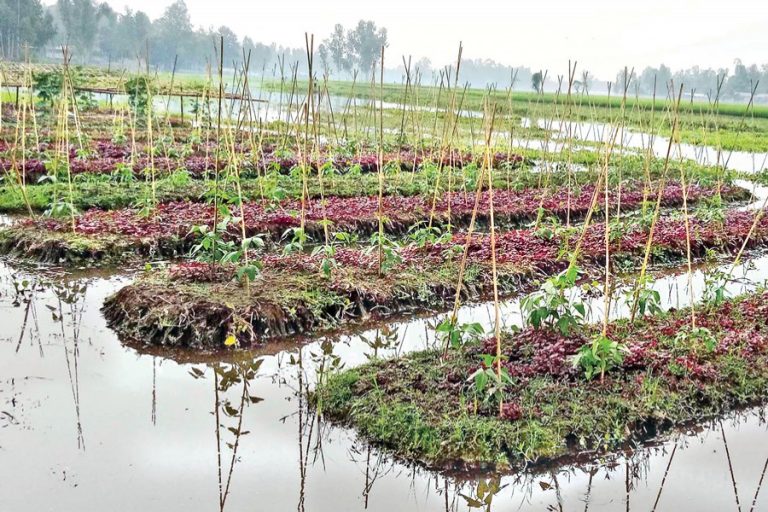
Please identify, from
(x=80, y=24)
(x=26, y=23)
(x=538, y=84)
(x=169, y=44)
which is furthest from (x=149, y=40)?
(x=538, y=84)

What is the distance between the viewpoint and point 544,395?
4832 millimetres

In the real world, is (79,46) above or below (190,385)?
above

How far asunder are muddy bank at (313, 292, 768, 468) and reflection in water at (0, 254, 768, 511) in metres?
0.14

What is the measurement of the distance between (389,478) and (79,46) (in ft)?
216

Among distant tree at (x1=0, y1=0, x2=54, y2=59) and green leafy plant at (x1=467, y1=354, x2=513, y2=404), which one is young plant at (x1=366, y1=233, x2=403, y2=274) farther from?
distant tree at (x1=0, y1=0, x2=54, y2=59)

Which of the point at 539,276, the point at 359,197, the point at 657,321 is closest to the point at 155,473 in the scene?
the point at 657,321

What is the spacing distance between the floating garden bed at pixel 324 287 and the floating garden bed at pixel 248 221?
0.51 meters

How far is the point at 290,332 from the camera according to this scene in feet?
20.1

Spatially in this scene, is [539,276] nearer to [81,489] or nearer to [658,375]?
[658,375]

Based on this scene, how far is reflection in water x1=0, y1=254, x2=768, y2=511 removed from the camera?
389cm

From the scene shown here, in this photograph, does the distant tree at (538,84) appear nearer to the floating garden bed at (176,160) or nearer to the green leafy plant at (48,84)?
the floating garden bed at (176,160)

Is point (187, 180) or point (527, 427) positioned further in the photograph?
point (187, 180)

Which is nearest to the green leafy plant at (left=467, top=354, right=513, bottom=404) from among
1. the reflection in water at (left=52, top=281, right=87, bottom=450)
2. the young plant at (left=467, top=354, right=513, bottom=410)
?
the young plant at (left=467, top=354, right=513, bottom=410)

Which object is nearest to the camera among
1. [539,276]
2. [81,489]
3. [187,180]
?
[81,489]
